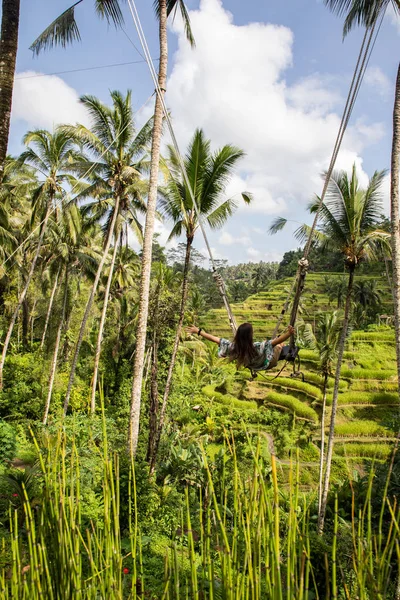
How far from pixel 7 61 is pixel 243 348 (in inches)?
139

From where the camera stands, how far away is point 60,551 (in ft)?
5.46

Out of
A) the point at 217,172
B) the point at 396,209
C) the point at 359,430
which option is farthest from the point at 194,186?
the point at 359,430

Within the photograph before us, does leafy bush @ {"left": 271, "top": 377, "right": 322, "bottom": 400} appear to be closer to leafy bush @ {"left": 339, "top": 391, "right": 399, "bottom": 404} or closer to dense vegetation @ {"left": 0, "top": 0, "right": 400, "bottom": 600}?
dense vegetation @ {"left": 0, "top": 0, "right": 400, "bottom": 600}

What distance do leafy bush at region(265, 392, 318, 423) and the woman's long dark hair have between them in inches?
666

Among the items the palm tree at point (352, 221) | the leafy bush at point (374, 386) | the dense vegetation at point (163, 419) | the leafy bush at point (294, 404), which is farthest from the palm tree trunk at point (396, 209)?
the leafy bush at point (374, 386)

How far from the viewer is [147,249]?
7359 mm

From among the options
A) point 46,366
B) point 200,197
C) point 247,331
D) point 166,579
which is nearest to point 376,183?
point 200,197

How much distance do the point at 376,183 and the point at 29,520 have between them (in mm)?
9724

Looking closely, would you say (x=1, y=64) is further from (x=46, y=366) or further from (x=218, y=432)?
(x=218, y=432)

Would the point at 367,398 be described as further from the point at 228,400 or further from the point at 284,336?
the point at 284,336

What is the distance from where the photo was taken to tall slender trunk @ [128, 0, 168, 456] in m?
7.27

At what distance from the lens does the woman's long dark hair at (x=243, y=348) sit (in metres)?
3.39

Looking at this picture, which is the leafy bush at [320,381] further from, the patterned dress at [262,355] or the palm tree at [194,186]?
the patterned dress at [262,355]

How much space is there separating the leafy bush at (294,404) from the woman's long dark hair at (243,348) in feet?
55.5
